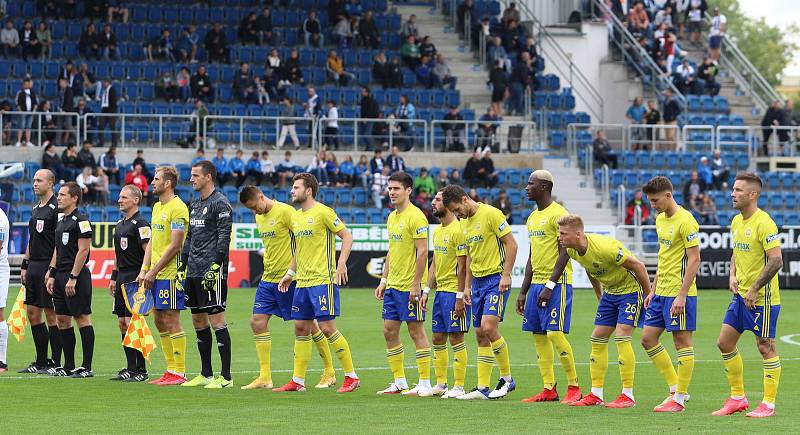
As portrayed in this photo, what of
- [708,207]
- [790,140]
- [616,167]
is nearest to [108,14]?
[616,167]

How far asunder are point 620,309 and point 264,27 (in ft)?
95.4

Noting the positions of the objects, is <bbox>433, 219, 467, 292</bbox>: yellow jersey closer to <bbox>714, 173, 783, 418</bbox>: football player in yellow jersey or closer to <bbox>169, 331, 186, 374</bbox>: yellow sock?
<bbox>714, 173, 783, 418</bbox>: football player in yellow jersey

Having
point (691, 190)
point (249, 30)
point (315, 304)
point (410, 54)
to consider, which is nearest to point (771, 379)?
point (315, 304)

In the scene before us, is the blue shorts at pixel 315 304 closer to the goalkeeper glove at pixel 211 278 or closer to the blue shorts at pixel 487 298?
the goalkeeper glove at pixel 211 278

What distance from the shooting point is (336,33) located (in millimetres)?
41125

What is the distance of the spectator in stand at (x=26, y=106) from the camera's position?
34562 millimetres

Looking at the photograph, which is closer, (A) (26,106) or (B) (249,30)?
(A) (26,106)

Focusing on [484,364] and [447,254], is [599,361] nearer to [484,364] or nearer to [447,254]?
[484,364]

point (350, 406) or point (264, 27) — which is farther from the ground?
point (264, 27)

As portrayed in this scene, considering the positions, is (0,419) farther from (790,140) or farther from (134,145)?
(790,140)

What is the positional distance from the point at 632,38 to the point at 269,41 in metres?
11.8

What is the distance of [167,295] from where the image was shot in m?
14.5

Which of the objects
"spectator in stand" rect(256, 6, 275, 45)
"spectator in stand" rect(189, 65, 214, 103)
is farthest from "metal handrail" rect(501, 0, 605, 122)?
"spectator in stand" rect(189, 65, 214, 103)

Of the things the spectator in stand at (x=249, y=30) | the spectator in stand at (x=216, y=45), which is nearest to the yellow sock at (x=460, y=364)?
the spectator in stand at (x=216, y=45)
